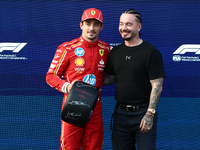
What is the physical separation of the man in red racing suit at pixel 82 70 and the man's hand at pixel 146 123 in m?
0.41

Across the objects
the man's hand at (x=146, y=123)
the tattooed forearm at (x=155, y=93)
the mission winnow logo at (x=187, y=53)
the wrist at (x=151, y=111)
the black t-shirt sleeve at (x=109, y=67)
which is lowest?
the man's hand at (x=146, y=123)

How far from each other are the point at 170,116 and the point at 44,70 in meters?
1.59

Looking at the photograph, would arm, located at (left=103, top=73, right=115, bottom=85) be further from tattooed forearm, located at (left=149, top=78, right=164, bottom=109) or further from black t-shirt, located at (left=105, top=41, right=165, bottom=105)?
tattooed forearm, located at (left=149, top=78, right=164, bottom=109)

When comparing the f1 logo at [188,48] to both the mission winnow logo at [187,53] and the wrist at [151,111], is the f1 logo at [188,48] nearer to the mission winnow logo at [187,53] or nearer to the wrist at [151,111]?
the mission winnow logo at [187,53]

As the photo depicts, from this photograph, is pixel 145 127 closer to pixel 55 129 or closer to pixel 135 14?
pixel 135 14

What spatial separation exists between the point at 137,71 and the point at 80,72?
470 millimetres

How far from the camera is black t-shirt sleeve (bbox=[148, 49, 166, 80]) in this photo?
163 centimetres

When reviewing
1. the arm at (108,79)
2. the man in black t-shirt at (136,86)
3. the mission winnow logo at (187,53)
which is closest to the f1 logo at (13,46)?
the arm at (108,79)

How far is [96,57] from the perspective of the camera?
1.86 m

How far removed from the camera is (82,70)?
1823mm

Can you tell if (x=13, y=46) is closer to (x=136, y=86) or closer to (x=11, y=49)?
(x=11, y=49)

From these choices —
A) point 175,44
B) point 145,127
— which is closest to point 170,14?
point 175,44

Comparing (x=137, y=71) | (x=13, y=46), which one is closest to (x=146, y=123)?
(x=137, y=71)

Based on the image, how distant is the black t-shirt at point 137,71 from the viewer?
64.9 inches
